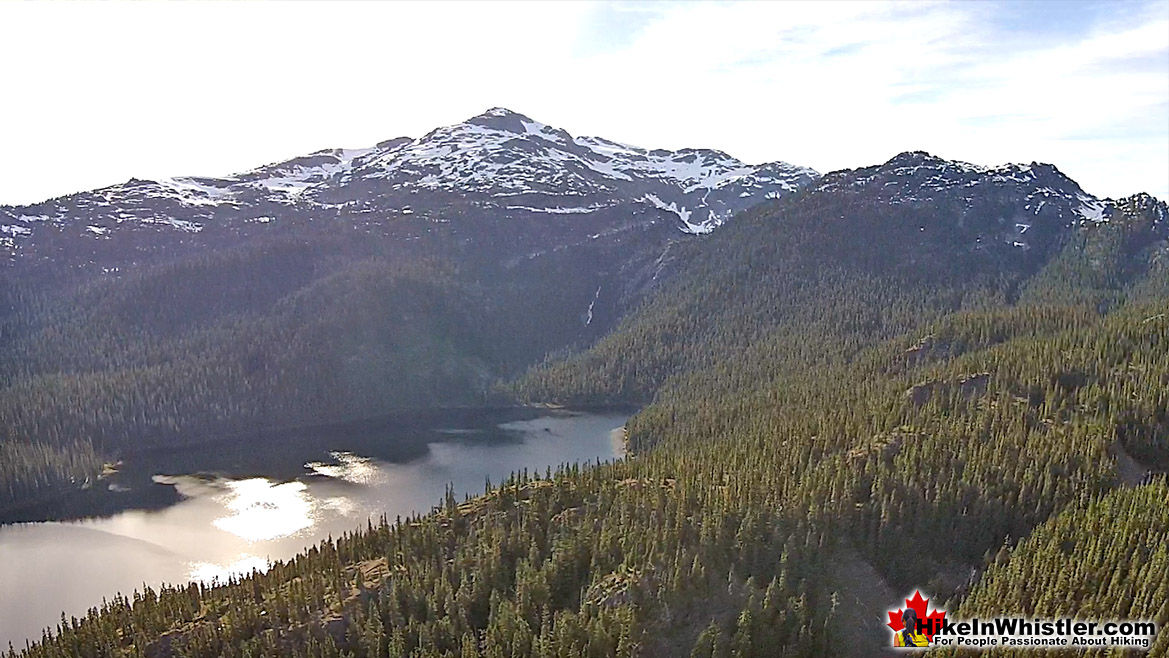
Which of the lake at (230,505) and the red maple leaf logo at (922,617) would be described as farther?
the lake at (230,505)

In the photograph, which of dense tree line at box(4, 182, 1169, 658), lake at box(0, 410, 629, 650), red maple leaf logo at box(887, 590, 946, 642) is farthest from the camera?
lake at box(0, 410, 629, 650)

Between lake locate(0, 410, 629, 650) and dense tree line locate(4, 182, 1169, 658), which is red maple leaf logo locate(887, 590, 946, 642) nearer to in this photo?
Result: dense tree line locate(4, 182, 1169, 658)

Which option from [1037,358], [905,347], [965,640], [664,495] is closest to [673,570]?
[664,495]

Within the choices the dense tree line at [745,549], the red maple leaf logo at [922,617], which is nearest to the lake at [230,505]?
the dense tree line at [745,549]

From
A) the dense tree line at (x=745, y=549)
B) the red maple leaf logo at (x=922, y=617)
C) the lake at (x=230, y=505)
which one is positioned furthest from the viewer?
the lake at (x=230, y=505)

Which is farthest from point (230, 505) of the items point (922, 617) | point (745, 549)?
point (922, 617)

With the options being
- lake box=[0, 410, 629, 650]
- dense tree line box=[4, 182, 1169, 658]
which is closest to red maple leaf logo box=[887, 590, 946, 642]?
dense tree line box=[4, 182, 1169, 658]

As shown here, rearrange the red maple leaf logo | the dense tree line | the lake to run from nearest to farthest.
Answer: the dense tree line
the red maple leaf logo
the lake

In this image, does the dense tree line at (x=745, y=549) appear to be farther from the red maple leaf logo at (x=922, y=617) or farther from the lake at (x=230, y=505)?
the lake at (x=230, y=505)
